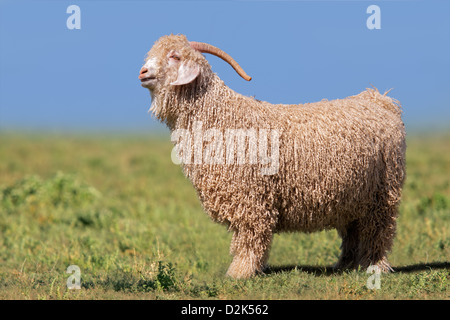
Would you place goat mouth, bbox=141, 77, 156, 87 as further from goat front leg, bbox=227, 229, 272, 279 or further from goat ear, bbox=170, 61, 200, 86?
goat front leg, bbox=227, 229, 272, 279

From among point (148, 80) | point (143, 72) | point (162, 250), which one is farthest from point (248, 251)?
point (162, 250)

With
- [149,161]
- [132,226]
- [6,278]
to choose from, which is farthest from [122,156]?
[6,278]

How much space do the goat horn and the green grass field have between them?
2423 mm

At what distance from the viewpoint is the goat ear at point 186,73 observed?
736cm

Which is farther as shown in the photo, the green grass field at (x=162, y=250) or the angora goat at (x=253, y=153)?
the angora goat at (x=253, y=153)

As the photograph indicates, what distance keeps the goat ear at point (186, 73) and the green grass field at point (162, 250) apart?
2112 mm

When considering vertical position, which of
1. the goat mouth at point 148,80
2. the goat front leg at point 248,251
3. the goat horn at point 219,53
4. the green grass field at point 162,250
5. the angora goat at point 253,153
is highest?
the goat horn at point 219,53

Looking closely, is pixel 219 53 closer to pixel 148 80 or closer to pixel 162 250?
pixel 148 80

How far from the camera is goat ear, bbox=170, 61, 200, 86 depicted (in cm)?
736

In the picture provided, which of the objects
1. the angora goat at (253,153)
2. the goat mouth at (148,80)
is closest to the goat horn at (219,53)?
the angora goat at (253,153)

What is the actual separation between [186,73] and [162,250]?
11.9ft

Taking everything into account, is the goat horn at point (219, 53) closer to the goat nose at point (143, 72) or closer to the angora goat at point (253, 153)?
the angora goat at point (253, 153)

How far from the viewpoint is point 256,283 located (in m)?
7.13

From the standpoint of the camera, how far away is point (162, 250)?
10023mm
